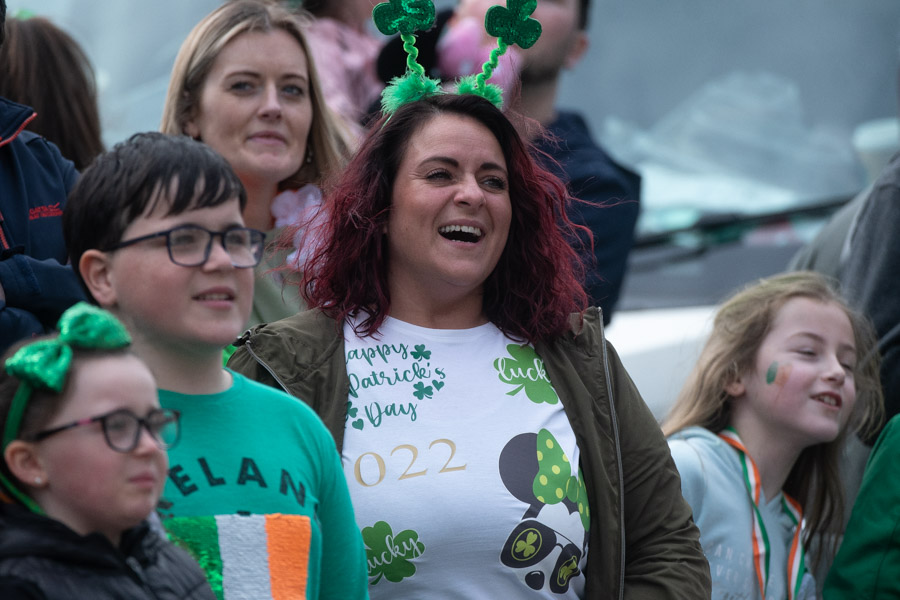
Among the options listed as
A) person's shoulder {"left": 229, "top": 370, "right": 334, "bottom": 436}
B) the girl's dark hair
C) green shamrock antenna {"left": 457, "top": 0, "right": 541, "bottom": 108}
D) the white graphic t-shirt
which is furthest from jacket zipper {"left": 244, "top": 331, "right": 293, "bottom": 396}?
the girl's dark hair

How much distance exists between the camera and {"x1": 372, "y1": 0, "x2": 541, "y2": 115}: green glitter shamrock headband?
3080 millimetres

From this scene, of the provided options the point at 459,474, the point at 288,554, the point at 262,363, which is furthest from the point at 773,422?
the point at 288,554

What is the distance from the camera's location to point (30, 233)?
8.84 ft

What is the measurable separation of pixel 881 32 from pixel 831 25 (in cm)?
23

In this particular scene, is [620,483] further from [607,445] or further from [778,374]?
[778,374]

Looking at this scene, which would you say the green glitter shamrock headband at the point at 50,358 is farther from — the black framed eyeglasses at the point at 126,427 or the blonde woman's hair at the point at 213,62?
the blonde woman's hair at the point at 213,62

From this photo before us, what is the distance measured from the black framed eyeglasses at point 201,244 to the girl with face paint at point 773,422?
66.0 inches

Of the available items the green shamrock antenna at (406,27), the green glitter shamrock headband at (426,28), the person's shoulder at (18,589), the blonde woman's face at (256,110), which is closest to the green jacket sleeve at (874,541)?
the green glitter shamrock headband at (426,28)

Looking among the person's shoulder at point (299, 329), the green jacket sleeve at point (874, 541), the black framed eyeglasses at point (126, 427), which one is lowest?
the green jacket sleeve at point (874, 541)

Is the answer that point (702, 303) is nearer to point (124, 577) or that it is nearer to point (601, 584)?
point (601, 584)

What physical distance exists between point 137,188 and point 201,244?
15 cm

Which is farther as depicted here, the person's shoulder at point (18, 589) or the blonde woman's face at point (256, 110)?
the blonde woman's face at point (256, 110)

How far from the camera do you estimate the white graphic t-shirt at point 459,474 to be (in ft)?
8.52

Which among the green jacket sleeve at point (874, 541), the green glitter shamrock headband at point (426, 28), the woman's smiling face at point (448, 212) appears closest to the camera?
the woman's smiling face at point (448, 212)
